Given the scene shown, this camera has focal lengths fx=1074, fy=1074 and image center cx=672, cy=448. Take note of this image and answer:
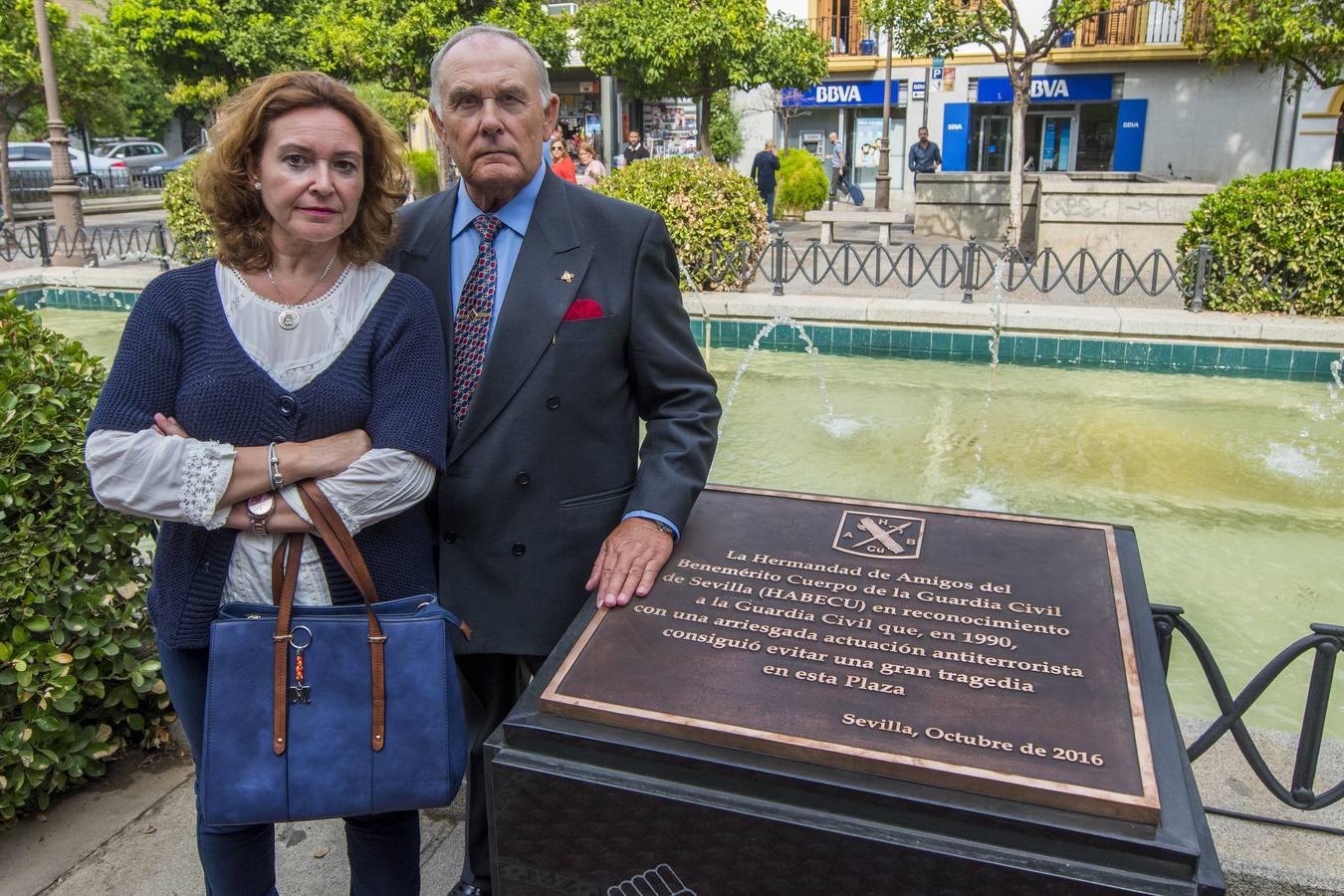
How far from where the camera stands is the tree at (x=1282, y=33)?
15.9 meters

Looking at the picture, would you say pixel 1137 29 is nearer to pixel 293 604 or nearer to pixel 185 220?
pixel 185 220

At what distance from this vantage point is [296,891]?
255cm

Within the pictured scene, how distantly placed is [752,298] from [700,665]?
24.9 ft

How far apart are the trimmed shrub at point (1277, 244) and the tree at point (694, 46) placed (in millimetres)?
11226

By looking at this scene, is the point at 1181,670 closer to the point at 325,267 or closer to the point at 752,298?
the point at 325,267

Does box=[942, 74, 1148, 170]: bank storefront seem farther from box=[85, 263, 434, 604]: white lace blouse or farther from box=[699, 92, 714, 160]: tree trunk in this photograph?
box=[85, 263, 434, 604]: white lace blouse

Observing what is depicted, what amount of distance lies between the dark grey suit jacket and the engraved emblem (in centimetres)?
34

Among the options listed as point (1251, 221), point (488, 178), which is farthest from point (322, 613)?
point (1251, 221)

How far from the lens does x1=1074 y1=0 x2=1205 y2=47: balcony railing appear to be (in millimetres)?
24250

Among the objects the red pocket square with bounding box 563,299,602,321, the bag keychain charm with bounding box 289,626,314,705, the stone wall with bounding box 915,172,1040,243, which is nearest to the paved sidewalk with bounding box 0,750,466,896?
the bag keychain charm with bounding box 289,626,314,705

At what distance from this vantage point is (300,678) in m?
1.88

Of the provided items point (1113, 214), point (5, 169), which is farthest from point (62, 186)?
point (1113, 214)

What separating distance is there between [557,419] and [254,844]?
3.35 ft

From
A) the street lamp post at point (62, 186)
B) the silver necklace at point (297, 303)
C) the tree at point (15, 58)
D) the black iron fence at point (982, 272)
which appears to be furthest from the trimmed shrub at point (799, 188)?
the silver necklace at point (297, 303)
